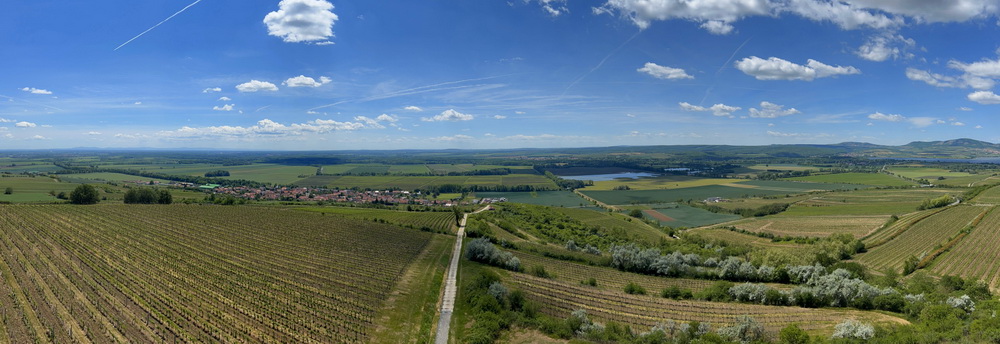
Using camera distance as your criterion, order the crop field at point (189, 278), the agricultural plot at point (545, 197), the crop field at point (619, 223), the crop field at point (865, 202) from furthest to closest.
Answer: the agricultural plot at point (545, 197), the crop field at point (865, 202), the crop field at point (619, 223), the crop field at point (189, 278)

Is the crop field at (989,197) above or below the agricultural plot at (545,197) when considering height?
above

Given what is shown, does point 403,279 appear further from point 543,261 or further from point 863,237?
point 863,237

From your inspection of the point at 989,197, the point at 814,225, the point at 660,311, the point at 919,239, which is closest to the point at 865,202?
the point at 989,197

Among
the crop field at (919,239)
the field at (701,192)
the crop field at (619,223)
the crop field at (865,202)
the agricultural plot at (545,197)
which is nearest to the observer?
the crop field at (919,239)

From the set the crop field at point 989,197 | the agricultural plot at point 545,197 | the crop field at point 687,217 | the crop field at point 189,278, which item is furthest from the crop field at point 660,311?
the crop field at point 989,197

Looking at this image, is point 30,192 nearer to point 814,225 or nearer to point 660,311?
point 660,311

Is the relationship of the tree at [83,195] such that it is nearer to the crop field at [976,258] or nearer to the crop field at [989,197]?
the crop field at [976,258]
